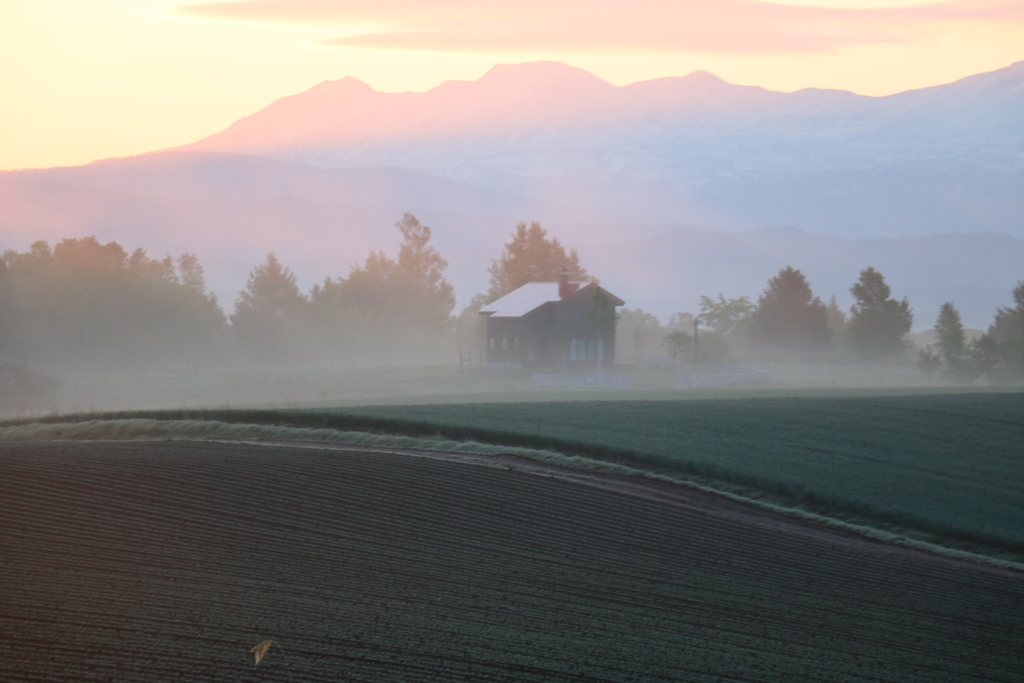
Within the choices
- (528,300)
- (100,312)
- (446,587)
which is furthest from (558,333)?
(446,587)

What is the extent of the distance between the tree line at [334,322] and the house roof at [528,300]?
645 centimetres

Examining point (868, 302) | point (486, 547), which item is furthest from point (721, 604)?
point (868, 302)

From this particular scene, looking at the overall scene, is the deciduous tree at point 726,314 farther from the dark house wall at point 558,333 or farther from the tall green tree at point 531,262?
the dark house wall at point 558,333

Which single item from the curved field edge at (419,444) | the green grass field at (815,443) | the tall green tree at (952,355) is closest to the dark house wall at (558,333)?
the tall green tree at (952,355)

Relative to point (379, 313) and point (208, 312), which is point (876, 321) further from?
point (208, 312)

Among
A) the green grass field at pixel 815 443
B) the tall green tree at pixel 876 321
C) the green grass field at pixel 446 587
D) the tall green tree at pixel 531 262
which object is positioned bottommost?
the green grass field at pixel 446 587

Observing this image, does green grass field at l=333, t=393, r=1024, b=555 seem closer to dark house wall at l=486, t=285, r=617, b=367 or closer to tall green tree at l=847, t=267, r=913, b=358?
dark house wall at l=486, t=285, r=617, b=367

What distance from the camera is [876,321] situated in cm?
6256

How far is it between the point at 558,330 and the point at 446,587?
40375 mm

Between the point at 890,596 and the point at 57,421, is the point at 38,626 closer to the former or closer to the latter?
the point at 890,596

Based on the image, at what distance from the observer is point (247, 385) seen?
4803cm

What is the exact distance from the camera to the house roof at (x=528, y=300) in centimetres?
5184

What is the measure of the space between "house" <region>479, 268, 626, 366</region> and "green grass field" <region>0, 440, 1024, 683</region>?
118 ft

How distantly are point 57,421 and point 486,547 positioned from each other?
15.0 m
